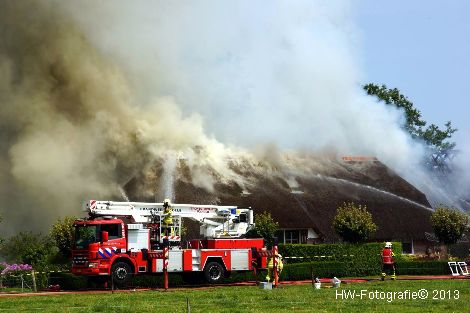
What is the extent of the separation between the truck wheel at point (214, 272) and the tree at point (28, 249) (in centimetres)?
807

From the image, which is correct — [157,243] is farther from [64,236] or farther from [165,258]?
[64,236]

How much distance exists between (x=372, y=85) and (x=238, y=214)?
4797 centimetres

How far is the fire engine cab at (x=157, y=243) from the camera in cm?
3212

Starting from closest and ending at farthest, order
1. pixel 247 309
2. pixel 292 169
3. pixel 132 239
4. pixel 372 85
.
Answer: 1. pixel 247 309
2. pixel 132 239
3. pixel 292 169
4. pixel 372 85

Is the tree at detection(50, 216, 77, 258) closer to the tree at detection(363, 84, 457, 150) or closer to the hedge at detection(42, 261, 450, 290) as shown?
the hedge at detection(42, 261, 450, 290)

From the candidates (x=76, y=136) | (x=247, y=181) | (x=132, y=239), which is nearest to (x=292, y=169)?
(x=247, y=181)

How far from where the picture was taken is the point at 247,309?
1984 centimetres

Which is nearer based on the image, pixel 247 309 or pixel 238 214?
pixel 247 309

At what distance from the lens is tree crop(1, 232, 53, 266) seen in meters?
37.3

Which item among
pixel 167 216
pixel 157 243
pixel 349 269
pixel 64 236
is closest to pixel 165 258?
pixel 167 216

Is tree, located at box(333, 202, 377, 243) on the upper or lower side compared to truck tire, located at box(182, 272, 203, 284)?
upper

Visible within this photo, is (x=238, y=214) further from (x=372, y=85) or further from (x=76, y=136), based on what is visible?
(x=372, y=85)

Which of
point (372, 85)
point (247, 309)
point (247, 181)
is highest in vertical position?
point (372, 85)

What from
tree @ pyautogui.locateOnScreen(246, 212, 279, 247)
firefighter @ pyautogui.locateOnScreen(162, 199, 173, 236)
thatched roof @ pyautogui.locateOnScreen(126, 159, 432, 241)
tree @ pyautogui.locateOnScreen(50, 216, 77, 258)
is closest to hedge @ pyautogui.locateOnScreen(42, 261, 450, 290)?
firefighter @ pyautogui.locateOnScreen(162, 199, 173, 236)
